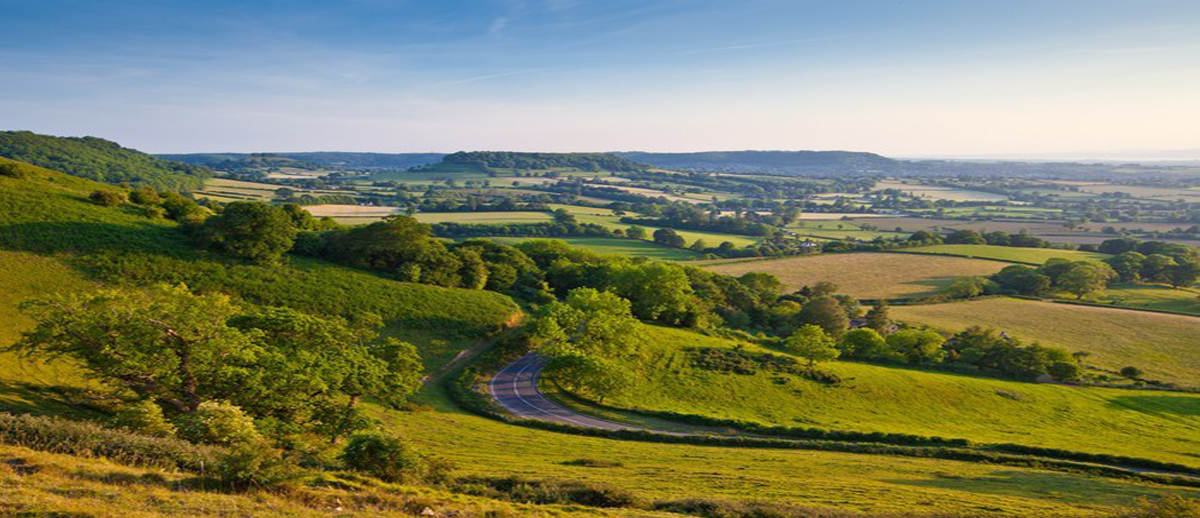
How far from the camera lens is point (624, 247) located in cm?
16138

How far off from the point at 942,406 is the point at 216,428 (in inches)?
2402

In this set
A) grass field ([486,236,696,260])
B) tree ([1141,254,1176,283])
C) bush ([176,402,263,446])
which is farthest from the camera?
grass field ([486,236,696,260])

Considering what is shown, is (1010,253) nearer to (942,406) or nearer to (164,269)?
(942,406)

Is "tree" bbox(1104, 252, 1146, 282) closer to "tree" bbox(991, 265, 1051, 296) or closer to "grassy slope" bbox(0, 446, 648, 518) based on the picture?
"tree" bbox(991, 265, 1051, 296)

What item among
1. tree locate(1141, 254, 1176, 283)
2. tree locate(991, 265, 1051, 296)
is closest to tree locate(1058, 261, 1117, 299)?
tree locate(991, 265, 1051, 296)

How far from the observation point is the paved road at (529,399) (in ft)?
157

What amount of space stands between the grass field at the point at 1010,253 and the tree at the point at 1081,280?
75.3 feet

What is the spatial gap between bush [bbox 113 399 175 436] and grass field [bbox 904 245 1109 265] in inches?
6558

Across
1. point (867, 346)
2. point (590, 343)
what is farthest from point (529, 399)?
point (867, 346)

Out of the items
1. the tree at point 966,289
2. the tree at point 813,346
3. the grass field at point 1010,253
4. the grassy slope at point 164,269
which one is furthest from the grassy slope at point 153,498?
the grass field at point 1010,253

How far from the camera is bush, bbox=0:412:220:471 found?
21328 mm

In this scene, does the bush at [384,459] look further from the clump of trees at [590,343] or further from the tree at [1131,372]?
the tree at [1131,372]

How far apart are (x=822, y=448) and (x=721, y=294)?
186ft

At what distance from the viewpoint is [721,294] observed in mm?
100812
